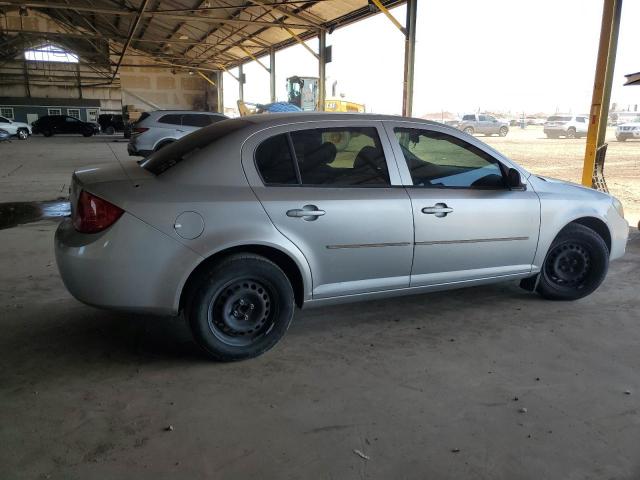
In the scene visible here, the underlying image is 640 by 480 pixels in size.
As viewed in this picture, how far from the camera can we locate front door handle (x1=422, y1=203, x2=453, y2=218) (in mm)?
3551

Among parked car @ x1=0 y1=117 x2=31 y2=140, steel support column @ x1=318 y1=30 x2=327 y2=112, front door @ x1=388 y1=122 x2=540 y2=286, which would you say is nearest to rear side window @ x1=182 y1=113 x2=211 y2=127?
steel support column @ x1=318 y1=30 x2=327 y2=112

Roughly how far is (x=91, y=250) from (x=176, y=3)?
22.2 m

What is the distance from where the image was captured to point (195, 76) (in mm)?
43750

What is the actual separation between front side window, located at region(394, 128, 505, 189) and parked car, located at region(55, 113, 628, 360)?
0.01m

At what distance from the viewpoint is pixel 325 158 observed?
3432 mm

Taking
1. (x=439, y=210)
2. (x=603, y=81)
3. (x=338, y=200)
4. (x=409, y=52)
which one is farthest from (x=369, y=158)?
(x=409, y=52)

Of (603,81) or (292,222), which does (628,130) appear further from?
(292,222)

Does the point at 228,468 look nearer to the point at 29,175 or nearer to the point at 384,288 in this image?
the point at 384,288

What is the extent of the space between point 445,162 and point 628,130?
25.2 metres

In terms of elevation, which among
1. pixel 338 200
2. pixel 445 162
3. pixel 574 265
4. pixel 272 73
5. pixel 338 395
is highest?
pixel 272 73

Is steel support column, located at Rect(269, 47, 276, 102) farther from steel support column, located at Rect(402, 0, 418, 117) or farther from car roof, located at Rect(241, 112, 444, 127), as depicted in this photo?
car roof, located at Rect(241, 112, 444, 127)

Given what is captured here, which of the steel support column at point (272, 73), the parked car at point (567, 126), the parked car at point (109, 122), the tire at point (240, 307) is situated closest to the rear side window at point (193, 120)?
the steel support column at point (272, 73)

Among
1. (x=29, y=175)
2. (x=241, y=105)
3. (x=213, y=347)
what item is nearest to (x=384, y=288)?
(x=213, y=347)

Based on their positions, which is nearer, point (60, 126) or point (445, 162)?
point (445, 162)
